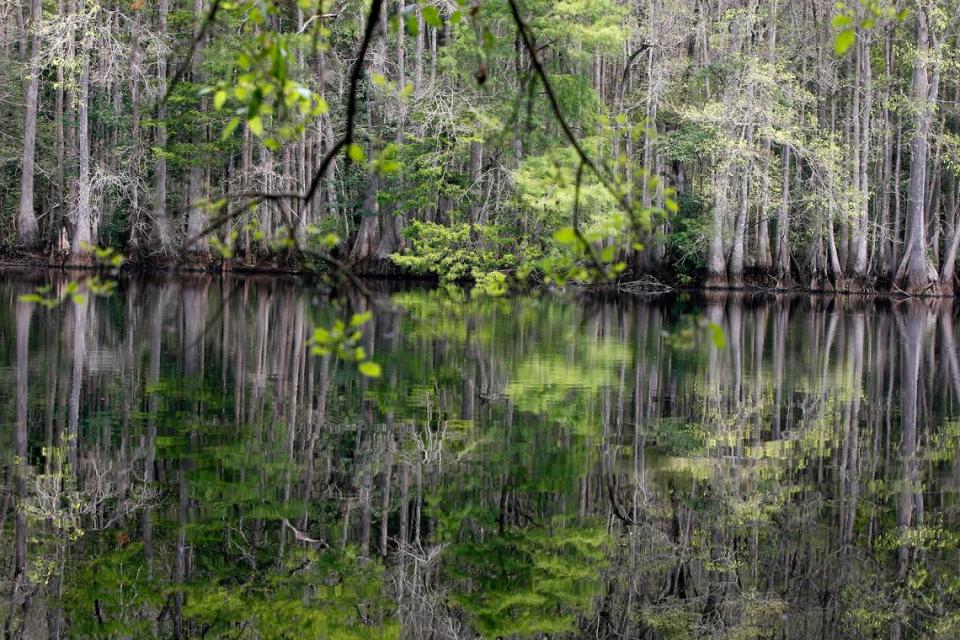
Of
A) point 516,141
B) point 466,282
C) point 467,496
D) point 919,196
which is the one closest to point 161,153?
point 466,282

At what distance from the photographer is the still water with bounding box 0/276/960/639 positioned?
5.52m

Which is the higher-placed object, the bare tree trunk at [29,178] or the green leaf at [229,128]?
the bare tree trunk at [29,178]

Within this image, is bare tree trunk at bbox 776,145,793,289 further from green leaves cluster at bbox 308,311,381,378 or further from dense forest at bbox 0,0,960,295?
green leaves cluster at bbox 308,311,381,378

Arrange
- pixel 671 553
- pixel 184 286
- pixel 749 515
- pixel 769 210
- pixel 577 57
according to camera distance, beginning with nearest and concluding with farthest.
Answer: pixel 671 553, pixel 749 515, pixel 184 286, pixel 577 57, pixel 769 210

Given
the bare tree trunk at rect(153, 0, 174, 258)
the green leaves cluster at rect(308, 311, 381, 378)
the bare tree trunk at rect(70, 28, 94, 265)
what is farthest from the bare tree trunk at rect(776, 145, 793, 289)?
the green leaves cluster at rect(308, 311, 381, 378)

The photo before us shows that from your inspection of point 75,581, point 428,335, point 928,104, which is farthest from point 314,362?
point 928,104

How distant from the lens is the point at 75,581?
213 inches

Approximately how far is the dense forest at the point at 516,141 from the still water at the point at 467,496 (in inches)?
496

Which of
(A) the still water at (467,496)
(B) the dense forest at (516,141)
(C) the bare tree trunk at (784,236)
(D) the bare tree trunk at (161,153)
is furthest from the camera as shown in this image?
(D) the bare tree trunk at (161,153)

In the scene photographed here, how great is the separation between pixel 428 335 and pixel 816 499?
30.7 feet

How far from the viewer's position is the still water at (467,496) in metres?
5.52

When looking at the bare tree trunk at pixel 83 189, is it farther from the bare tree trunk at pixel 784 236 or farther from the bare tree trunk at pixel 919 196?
the bare tree trunk at pixel 919 196

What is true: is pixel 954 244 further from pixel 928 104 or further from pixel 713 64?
pixel 713 64

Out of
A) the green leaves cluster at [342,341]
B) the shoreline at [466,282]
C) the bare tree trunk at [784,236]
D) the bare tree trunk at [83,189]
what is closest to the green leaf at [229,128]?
the green leaves cluster at [342,341]
